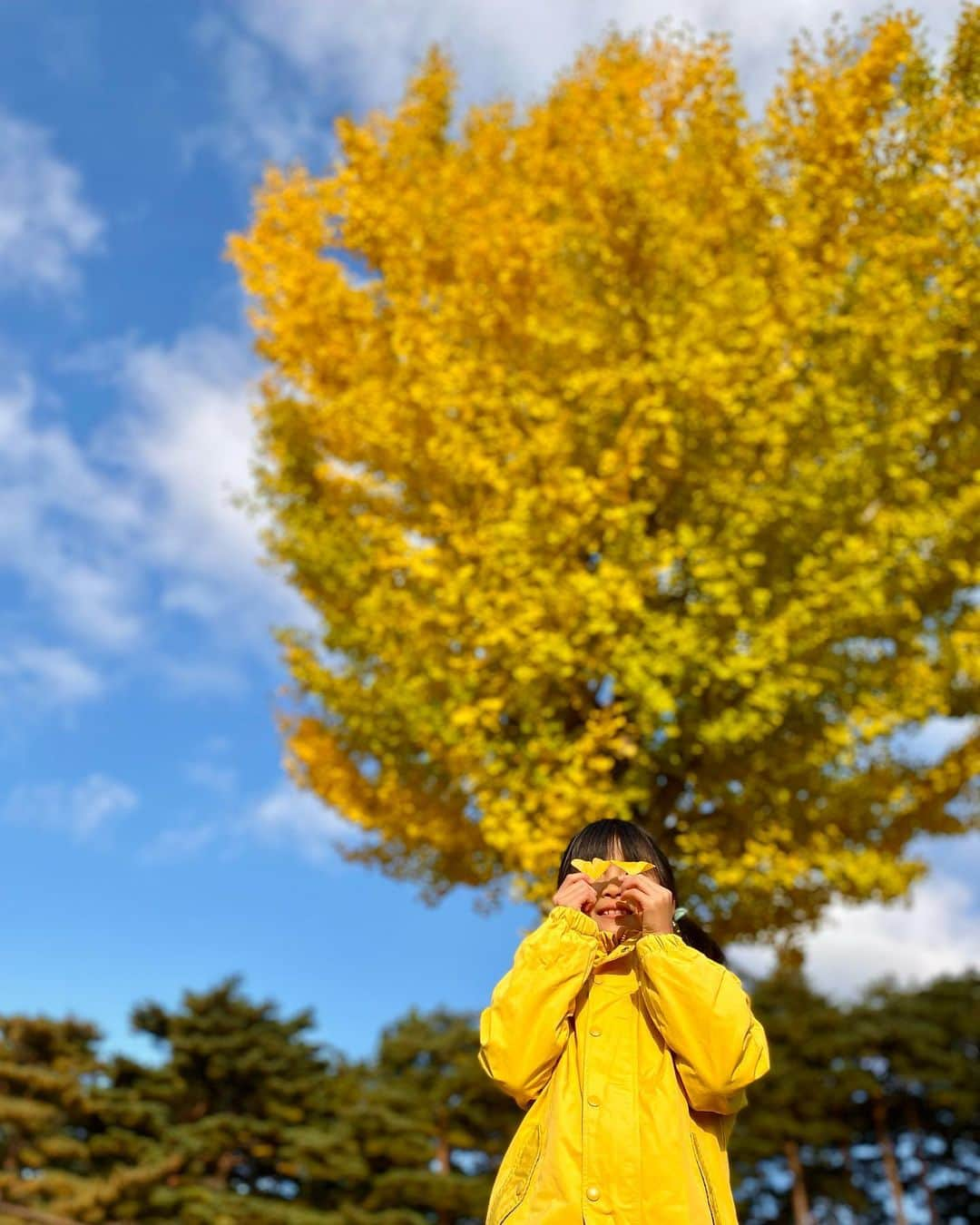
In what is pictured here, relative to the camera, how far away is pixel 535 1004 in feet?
6.51

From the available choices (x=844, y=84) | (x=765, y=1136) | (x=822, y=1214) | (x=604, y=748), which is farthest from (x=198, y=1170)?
(x=844, y=84)

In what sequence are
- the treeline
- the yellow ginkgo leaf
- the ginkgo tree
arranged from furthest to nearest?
the treeline < the ginkgo tree < the yellow ginkgo leaf

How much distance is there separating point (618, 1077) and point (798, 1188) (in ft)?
60.0

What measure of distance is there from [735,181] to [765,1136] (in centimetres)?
1512

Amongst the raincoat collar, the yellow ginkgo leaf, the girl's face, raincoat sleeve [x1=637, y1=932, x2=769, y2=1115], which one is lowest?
raincoat sleeve [x1=637, y1=932, x2=769, y2=1115]

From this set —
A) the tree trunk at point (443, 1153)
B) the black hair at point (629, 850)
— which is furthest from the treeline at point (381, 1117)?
the black hair at point (629, 850)

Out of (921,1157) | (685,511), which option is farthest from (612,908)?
(921,1157)

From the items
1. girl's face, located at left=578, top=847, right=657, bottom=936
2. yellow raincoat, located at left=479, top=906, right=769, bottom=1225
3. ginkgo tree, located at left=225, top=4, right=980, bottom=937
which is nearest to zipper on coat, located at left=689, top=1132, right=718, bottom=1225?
yellow raincoat, located at left=479, top=906, right=769, bottom=1225

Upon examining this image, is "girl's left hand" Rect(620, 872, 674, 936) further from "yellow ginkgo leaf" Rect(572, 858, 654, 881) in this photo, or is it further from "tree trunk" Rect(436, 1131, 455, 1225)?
"tree trunk" Rect(436, 1131, 455, 1225)

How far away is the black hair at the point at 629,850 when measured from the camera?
230cm

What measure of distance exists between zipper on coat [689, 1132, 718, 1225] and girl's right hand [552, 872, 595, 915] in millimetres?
467

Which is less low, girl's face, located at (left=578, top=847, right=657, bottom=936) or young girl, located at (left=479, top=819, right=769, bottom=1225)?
girl's face, located at (left=578, top=847, right=657, bottom=936)

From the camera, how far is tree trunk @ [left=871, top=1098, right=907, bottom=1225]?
17.0 metres

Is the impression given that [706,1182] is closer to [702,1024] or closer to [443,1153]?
[702,1024]
